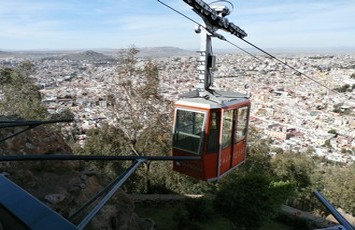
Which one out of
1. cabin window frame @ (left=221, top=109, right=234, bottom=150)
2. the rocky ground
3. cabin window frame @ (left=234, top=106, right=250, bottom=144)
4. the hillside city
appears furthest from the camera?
the hillside city

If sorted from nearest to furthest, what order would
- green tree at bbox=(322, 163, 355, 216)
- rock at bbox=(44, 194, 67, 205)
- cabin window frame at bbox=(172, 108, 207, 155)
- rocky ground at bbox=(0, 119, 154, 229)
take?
1. rock at bbox=(44, 194, 67, 205)
2. rocky ground at bbox=(0, 119, 154, 229)
3. cabin window frame at bbox=(172, 108, 207, 155)
4. green tree at bbox=(322, 163, 355, 216)

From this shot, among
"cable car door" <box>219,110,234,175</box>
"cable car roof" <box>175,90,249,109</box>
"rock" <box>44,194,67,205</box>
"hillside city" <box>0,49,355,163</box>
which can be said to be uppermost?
"cable car roof" <box>175,90,249,109</box>

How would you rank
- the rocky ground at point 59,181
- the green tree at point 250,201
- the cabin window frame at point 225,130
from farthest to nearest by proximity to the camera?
1. the green tree at point 250,201
2. the cabin window frame at point 225,130
3. the rocky ground at point 59,181

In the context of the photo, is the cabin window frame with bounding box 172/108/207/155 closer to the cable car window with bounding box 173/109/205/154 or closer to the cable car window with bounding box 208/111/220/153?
the cable car window with bounding box 173/109/205/154

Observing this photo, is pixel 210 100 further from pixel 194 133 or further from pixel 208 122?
pixel 194 133

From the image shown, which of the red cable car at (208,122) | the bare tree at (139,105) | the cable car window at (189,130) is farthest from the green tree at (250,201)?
the bare tree at (139,105)

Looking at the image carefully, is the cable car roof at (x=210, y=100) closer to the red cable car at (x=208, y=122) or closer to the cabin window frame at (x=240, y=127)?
the red cable car at (x=208, y=122)

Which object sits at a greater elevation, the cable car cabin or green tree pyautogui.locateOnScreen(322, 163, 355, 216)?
the cable car cabin

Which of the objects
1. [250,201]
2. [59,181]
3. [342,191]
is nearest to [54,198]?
[59,181]

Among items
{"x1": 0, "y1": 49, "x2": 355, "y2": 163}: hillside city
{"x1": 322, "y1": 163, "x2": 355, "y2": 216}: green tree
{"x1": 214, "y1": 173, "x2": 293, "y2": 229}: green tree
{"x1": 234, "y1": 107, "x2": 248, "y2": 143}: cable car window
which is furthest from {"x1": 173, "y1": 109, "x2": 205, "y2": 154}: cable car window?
{"x1": 322, "y1": 163, "x2": 355, "y2": 216}: green tree
